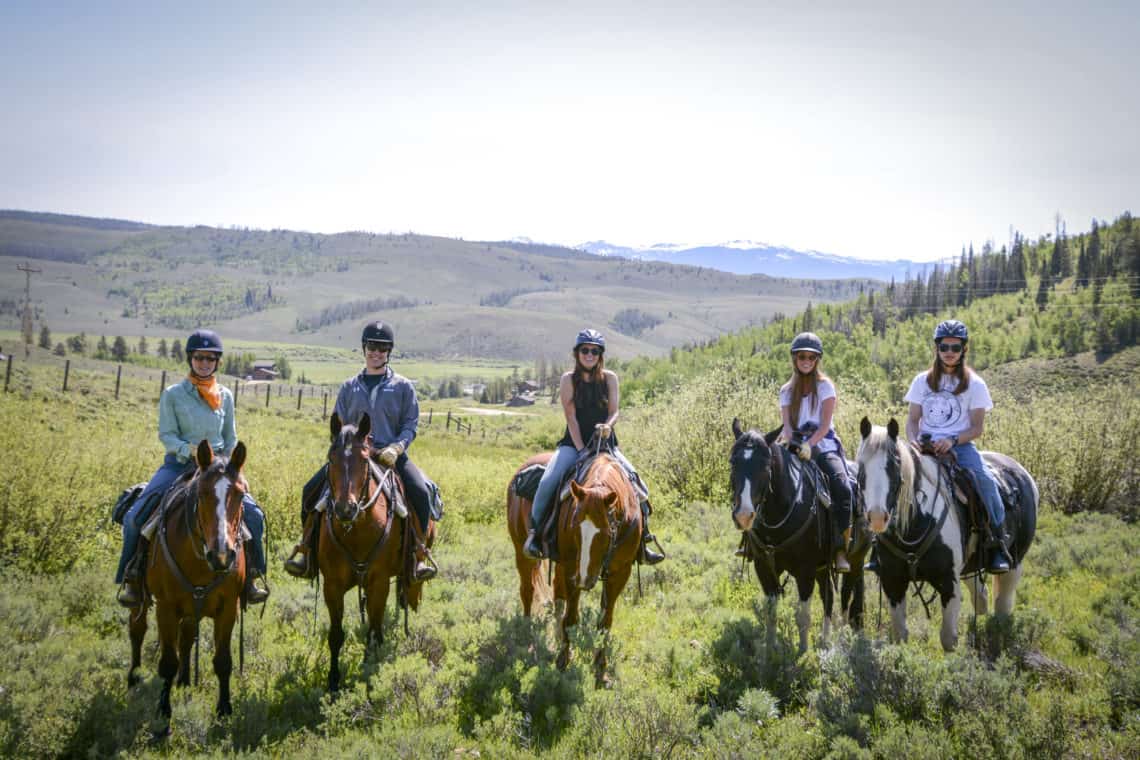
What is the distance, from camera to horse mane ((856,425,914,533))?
20.0ft

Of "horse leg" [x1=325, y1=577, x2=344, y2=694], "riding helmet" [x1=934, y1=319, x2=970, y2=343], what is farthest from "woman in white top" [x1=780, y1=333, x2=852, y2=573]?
"horse leg" [x1=325, y1=577, x2=344, y2=694]

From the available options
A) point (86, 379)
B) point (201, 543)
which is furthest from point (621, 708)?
point (86, 379)

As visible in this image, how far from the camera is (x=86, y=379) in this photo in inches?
1641

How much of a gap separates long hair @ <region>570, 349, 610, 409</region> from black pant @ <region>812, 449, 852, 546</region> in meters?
2.80

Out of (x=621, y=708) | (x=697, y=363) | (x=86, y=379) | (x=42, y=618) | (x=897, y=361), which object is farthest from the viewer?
(x=697, y=363)

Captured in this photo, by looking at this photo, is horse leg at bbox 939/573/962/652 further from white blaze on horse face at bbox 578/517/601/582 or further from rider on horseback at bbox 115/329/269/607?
rider on horseback at bbox 115/329/269/607

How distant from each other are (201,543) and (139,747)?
1691 mm

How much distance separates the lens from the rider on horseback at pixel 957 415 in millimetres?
6684

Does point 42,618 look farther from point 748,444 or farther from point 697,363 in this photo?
point 697,363

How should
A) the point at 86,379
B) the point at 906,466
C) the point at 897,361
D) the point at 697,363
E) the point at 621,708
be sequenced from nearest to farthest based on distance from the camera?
the point at 621,708, the point at 906,466, the point at 86,379, the point at 897,361, the point at 697,363

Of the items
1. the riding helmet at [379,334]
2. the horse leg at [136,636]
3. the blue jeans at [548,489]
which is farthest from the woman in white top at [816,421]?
the horse leg at [136,636]

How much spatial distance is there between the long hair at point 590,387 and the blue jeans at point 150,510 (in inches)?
145

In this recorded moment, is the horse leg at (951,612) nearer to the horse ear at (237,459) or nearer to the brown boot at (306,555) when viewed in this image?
the brown boot at (306,555)

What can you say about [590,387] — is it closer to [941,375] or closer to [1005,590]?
[941,375]
